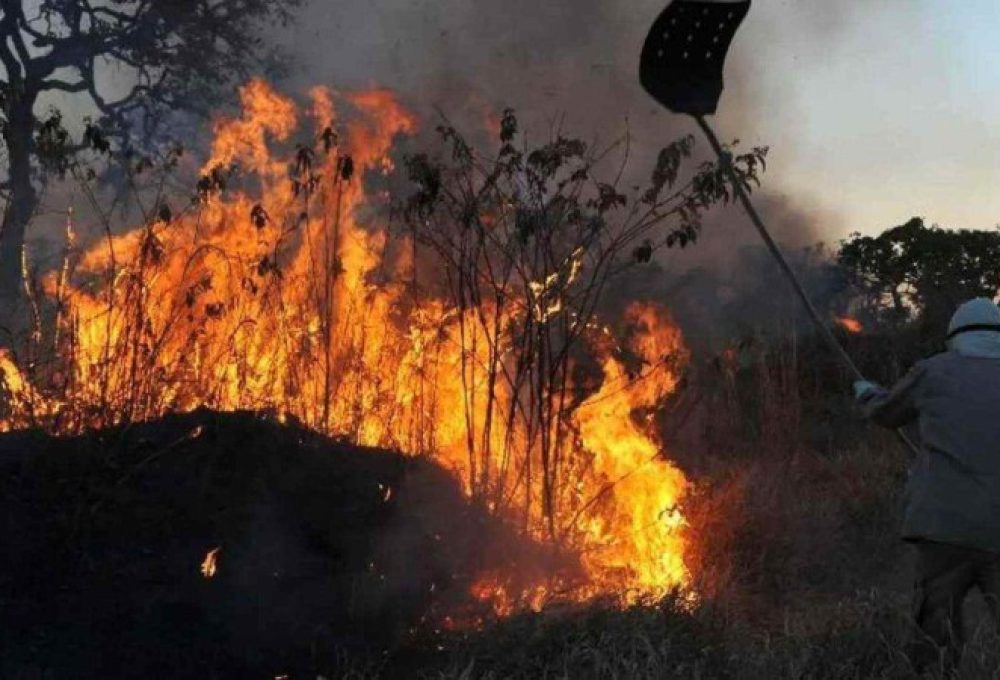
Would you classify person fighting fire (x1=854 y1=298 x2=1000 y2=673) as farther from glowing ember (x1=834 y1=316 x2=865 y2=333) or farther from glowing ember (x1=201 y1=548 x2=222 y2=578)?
glowing ember (x1=834 y1=316 x2=865 y2=333)

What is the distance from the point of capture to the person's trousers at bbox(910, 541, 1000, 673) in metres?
3.88

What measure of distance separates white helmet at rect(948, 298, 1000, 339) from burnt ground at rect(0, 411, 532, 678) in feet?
8.23

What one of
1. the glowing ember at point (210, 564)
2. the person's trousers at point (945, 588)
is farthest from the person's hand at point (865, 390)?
the glowing ember at point (210, 564)

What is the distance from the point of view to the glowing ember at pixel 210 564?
439 centimetres

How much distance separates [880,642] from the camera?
13.5 ft

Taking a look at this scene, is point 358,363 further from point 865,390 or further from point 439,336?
point 865,390

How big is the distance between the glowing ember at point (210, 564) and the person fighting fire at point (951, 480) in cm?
282

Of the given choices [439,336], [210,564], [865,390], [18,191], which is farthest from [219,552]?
[18,191]

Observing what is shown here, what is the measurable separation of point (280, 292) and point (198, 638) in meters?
2.75

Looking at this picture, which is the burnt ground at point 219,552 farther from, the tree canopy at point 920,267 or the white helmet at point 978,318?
the tree canopy at point 920,267

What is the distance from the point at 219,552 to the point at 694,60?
2881 millimetres

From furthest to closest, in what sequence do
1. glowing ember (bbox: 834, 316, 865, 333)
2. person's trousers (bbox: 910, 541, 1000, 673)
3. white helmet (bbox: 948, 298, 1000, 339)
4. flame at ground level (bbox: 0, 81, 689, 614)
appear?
glowing ember (bbox: 834, 316, 865, 333) < flame at ground level (bbox: 0, 81, 689, 614) < white helmet (bbox: 948, 298, 1000, 339) < person's trousers (bbox: 910, 541, 1000, 673)

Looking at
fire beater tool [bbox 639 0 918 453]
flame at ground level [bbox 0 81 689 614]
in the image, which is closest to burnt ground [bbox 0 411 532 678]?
flame at ground level [bbox 0 81 689 614]

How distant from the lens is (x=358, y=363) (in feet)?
21.2
